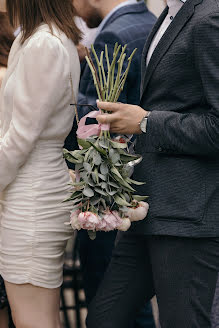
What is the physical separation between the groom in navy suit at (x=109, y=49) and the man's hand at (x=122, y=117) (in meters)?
0.67

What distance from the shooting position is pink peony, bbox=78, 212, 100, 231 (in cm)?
177

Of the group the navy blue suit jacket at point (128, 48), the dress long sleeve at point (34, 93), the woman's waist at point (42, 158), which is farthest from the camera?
the navy blue suit jacket at point (128, 48)

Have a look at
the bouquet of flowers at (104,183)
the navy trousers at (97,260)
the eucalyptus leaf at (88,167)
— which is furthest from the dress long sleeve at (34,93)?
the navy trousers at (97,260)

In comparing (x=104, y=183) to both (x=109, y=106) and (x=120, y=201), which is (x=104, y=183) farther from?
(x=109, y=106)

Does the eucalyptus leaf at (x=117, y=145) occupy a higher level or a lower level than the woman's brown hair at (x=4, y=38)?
higher

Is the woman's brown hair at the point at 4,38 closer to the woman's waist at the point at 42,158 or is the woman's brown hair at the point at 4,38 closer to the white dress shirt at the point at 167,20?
the woman's waist at the point at 42,158

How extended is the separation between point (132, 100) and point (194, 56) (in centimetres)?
87

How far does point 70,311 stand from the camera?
3.58 metres

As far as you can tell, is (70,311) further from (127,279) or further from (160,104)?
(160,104)

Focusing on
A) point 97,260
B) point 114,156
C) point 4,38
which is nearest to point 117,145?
point 114,156

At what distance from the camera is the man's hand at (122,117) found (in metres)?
1.85

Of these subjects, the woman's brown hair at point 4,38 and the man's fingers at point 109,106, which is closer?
the man's fingers at point 109,106

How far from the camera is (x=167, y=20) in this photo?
6.67 feet

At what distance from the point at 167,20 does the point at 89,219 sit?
2.52 feet
